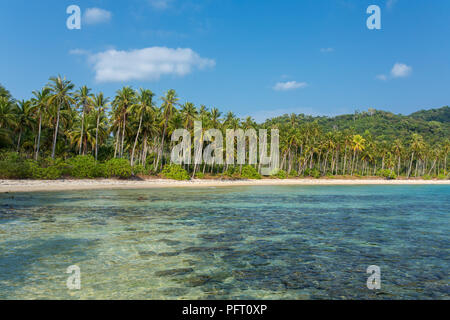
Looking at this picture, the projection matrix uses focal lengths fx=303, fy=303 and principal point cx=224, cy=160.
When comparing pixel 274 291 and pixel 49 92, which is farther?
pixel 49 92

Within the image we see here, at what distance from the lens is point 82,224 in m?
15.3

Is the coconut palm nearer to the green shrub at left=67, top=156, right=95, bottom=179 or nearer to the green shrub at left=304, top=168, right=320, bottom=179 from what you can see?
the green shrub at left=67, top=156, right=95, bottom=179

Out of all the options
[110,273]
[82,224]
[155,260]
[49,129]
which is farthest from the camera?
[49,129]

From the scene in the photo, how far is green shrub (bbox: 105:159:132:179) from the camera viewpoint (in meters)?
49.6

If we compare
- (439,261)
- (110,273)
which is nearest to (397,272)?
(439,261)

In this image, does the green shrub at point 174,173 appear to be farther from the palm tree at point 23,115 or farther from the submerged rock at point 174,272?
the submerged rock at point 174,272

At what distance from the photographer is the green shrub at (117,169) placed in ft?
163

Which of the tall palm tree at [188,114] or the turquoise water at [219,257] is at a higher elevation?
the tall palm tree at [188,114]

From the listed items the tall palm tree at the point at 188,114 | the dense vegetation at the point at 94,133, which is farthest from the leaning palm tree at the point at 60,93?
the tall palm tree at the point at 188,114

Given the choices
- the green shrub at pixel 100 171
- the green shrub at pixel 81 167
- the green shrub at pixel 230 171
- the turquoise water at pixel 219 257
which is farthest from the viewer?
the green shrub at pixel 230 171

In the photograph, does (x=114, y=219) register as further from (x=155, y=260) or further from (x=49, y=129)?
(x=49, y=129)

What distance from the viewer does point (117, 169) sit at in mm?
49656

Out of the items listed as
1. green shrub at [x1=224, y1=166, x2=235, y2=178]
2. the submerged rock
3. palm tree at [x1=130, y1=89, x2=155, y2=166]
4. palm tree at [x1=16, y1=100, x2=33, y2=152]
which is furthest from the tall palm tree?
the submerged rock
